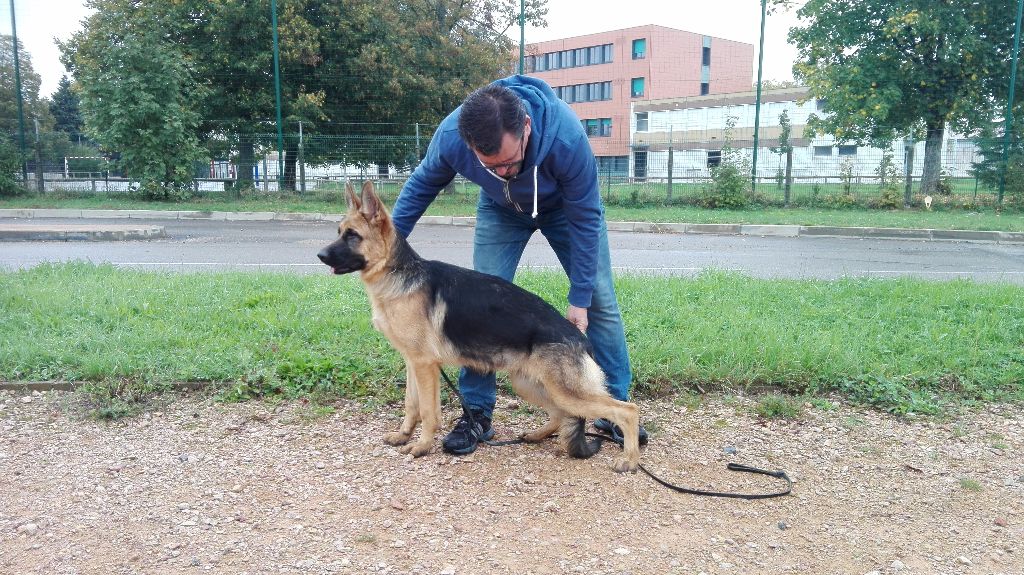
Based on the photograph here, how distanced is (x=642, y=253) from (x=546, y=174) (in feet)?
26.6

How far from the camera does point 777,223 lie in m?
16.1

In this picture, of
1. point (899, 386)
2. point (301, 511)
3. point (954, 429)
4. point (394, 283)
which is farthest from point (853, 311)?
point (301, 511)

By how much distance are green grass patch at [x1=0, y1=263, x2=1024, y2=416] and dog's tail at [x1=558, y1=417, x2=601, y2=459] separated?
1.07 m

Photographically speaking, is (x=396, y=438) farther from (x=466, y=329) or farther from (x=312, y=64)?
→ (x=312, y=64)

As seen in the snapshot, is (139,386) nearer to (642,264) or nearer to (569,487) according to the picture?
(569,487)

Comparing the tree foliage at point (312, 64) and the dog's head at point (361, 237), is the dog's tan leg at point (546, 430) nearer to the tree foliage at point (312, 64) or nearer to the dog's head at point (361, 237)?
the dog's head at point (361, 237)

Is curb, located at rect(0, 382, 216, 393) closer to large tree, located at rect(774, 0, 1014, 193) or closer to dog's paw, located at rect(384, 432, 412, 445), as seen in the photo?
dog's paw, located at rect(384, 432, 412, 445)

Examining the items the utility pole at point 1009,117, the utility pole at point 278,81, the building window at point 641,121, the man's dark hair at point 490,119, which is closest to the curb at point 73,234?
the utility pole at point 278,81

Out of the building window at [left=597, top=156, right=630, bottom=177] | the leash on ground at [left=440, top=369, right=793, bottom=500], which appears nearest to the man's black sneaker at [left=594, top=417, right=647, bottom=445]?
the leash on ground at [left=440, top=369, right=793, bottom=500]

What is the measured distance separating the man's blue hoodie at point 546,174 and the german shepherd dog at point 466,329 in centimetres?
32

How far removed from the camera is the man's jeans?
4203 millimetres

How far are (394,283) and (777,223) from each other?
46.9ft

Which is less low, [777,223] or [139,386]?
[777,223]

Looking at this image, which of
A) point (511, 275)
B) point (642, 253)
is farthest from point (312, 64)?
point (511, 275)
